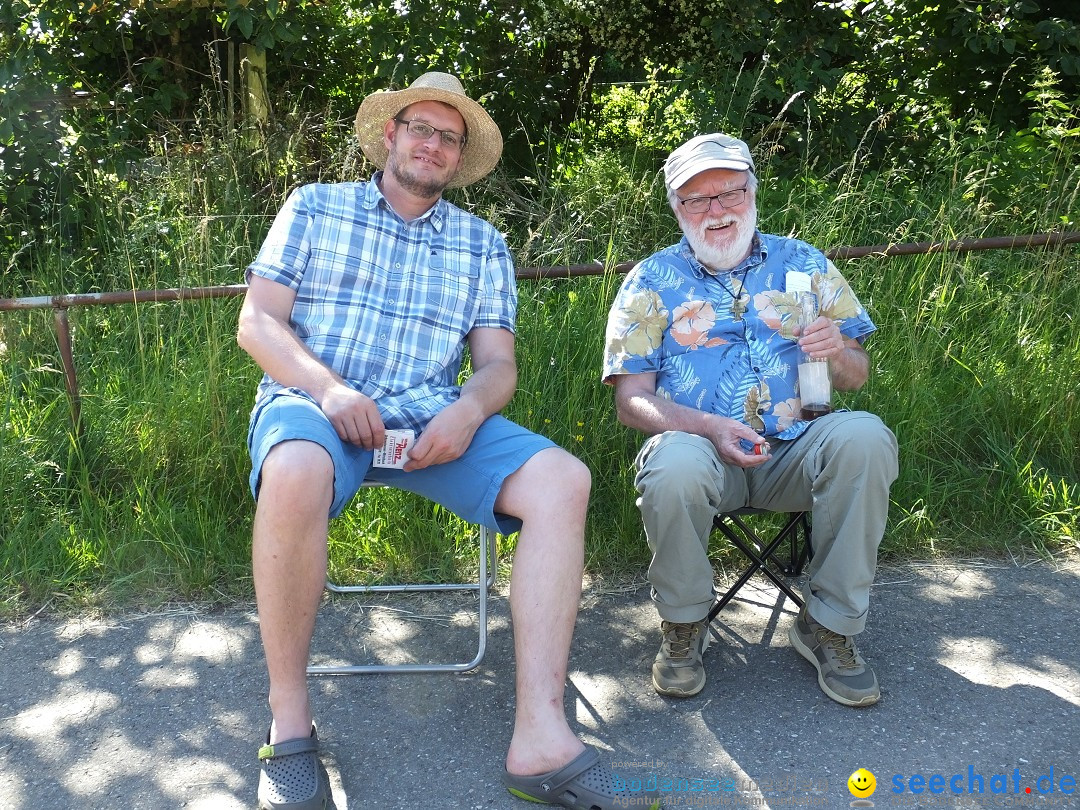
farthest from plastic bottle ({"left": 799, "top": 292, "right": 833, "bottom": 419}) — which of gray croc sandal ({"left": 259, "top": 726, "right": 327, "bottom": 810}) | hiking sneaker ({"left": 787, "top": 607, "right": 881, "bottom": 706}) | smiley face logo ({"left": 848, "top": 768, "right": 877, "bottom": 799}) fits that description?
gray croc sandal ({"left": 259, "top": 726, "right": 327, "bottom": 810})

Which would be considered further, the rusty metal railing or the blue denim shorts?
the rusty metal railing

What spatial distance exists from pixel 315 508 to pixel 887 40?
5610 mm

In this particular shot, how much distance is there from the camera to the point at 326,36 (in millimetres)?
6051

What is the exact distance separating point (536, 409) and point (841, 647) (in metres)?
1.62

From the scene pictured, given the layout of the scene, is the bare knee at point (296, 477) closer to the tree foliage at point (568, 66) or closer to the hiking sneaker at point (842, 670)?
the hiking sneaker at point (842, 670)

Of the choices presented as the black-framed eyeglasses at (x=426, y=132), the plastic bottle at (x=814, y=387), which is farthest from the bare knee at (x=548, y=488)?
the black-framed eyeglasses at (x=426, y=132)

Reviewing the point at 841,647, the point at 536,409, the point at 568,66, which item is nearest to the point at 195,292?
the point at 536,409

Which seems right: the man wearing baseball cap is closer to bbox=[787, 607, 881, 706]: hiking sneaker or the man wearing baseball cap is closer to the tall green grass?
bbox=[787, 607, 881, 706]: hiking sneaker

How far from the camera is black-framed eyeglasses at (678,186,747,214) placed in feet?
9.86

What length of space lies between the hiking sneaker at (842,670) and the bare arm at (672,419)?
0.56 meters

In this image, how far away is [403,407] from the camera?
9.61 feet

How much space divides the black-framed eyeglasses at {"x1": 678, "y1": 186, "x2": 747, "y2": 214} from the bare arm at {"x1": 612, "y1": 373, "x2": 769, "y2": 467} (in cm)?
54

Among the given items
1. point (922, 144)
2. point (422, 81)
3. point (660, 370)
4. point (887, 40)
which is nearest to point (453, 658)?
point (660, 370)

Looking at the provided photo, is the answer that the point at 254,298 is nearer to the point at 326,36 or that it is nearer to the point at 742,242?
the point at 742,242
